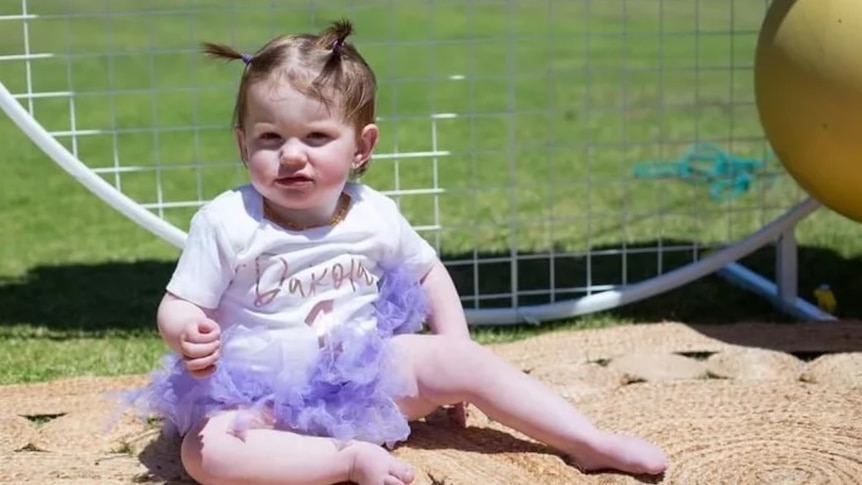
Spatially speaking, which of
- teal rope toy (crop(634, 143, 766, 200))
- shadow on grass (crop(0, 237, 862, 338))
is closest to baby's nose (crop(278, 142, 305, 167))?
shadow on grass (crop(0, 237, 862, 338))

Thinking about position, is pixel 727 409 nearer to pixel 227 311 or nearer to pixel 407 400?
pixel 407 400

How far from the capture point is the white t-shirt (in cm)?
209

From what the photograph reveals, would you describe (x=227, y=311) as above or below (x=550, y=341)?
above

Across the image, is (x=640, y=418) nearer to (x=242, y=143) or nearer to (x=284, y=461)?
(x=284, y=461)

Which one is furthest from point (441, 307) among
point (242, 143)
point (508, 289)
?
point (508, 289)

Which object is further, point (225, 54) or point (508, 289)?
point (508, 289)

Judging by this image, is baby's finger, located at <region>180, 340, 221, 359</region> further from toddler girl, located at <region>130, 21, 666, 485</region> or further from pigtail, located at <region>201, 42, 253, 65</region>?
pigtail, located at <region>201, 42, 253, 65</region>

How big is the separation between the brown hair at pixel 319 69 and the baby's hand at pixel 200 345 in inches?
14.2

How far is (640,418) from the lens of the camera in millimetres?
2414

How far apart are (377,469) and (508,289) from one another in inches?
59.4

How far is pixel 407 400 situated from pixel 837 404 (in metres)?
0.79

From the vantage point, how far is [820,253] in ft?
12.2

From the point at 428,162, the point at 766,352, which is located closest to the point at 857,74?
the point at 766,352

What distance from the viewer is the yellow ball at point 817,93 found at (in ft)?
8.71
